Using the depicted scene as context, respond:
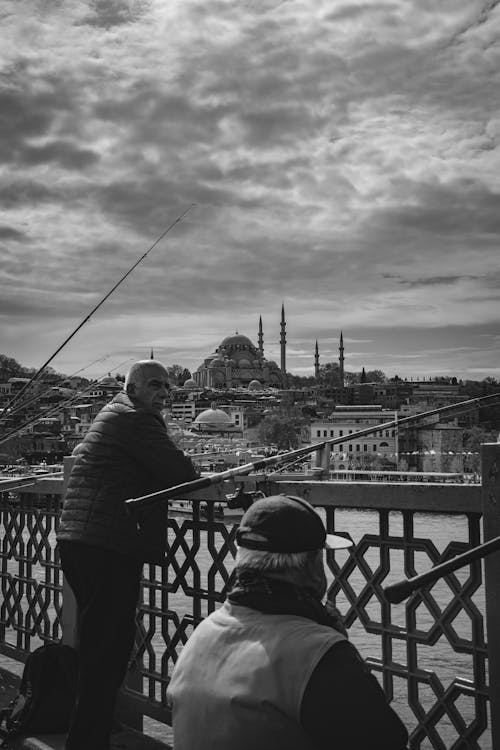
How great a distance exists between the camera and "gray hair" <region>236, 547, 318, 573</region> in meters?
1.58

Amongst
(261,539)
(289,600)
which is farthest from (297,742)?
(261,539)

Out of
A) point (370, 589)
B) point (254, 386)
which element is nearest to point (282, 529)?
point (370, 589)

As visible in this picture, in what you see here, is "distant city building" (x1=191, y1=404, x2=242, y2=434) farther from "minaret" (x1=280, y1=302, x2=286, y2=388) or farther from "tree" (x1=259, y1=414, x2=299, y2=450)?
"minaret" (x1=280, y1=302, x2=286, y2=388)

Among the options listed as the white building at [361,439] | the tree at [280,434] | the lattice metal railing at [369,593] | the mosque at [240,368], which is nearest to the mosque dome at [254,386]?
the mosque at [240,368]

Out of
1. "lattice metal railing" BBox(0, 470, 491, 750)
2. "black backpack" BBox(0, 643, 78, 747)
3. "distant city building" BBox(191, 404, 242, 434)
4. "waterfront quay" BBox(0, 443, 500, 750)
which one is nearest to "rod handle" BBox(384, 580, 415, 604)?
"waterfront quay" BBox(0, 443, 500, 750)

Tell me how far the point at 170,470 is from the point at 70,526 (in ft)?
1.29

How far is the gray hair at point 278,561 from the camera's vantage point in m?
1.58

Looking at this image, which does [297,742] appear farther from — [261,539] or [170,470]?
[170,470]

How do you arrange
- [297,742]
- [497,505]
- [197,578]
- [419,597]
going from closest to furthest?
1. [297,742]
2. [497,505]
3. [419,597]
4. [197,578]

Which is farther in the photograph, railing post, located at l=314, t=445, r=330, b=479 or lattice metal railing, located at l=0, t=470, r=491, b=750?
railing post, located at l=314, t=445, r=330, b=479

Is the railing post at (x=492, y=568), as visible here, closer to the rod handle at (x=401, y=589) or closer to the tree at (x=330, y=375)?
the rod handle at (x=401, y=589)

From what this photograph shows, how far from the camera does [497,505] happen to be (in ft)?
6.72

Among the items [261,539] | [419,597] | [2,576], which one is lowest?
[2,576]

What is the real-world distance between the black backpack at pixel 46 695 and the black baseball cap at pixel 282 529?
1874mm
